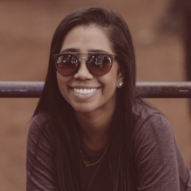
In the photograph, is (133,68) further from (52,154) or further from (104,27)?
(52,154)

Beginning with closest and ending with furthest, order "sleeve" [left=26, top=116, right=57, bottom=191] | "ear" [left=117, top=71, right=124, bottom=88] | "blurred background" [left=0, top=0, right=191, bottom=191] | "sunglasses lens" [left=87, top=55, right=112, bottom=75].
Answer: "sunglasses lens" [left=87, top=55, right=112, bottom=75] → "ear" [left=117, top=71, right=124, bottom=88] → "sleeve" [left=26, top=116, right=57, bottom=191] → "blurred background" [left=0, top=0, right=191, bottom=191]

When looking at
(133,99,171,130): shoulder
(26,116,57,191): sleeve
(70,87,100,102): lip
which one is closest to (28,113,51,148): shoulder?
(26,116,57,191): sleeve

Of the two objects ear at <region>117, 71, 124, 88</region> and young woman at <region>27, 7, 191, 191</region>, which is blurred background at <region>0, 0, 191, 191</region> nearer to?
young woman at <region>27, 7, 191, 191</region>

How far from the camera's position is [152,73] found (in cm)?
938

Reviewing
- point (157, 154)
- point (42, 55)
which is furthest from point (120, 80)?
point (42, 55)

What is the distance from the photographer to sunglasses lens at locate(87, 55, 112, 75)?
6.61ft

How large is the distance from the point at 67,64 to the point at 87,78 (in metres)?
0.09

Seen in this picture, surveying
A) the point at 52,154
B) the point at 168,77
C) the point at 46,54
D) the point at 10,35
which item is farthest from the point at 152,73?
the point at 52,154

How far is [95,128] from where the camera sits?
7.39ft

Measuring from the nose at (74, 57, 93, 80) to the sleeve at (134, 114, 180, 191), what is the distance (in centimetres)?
29

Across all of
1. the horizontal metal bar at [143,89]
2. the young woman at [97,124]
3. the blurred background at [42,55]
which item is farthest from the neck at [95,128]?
the blurred background at [42,55]

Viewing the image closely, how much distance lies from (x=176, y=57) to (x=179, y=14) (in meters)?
1.57

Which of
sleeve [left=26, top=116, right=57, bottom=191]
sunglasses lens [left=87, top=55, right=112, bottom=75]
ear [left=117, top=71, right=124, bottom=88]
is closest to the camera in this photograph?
sunglasses lens [left=87, top=55, right=112, bottom=75]

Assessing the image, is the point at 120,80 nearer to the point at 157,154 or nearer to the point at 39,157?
the point at 157,154
